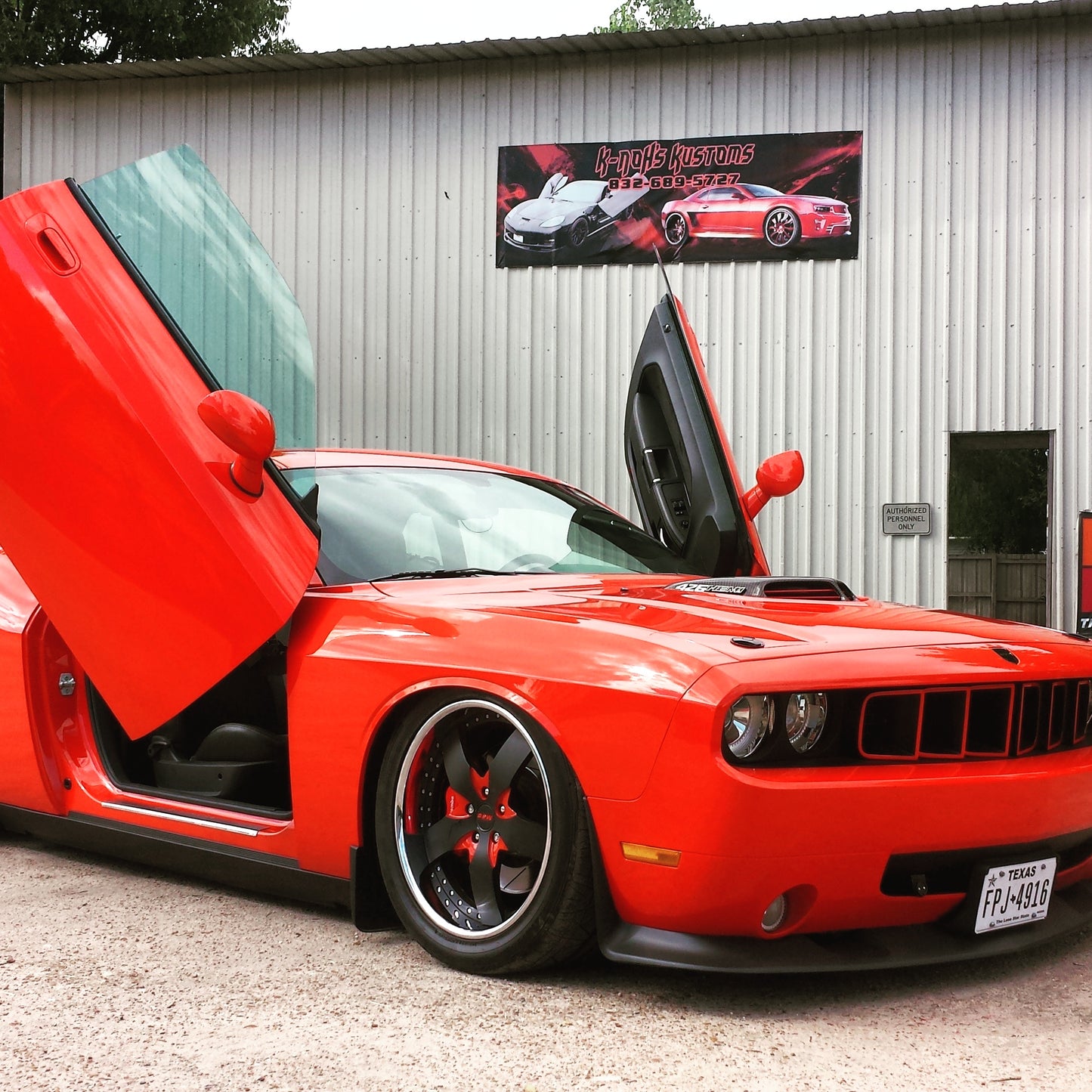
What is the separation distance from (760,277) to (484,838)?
685 centimetres

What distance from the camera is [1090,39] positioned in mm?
8594

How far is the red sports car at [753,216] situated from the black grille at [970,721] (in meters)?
6.51

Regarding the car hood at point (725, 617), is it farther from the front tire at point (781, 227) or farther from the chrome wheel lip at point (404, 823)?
the front tire at point (781, 227)

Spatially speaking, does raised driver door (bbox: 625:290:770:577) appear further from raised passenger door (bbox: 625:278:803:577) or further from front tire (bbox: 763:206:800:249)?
front tire (bbox: 763:206:800:249)

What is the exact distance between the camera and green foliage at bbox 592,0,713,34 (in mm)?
34656

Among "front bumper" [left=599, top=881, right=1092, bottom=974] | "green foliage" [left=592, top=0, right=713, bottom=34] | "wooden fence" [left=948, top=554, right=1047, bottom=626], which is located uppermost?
"green foliage" [left=592, top=0, right=713, bottom=34]

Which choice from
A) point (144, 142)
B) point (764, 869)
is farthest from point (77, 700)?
point (144, 142)

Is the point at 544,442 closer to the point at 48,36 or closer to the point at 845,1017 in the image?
the point at 845,1017

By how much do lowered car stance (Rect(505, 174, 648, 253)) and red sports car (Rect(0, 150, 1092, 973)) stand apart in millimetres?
5404

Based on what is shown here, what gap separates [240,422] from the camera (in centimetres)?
299

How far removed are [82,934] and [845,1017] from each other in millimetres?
1908

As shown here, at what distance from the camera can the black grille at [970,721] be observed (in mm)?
2613

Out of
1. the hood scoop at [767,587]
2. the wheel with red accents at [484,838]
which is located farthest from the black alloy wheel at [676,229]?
the wheel with red accents at [484,838]

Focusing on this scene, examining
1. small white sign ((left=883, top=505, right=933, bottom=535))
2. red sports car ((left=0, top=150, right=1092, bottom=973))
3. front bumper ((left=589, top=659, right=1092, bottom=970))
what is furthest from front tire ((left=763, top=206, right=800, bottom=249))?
front bumper ((left=589, top=659, right=1092, bottom=970))
